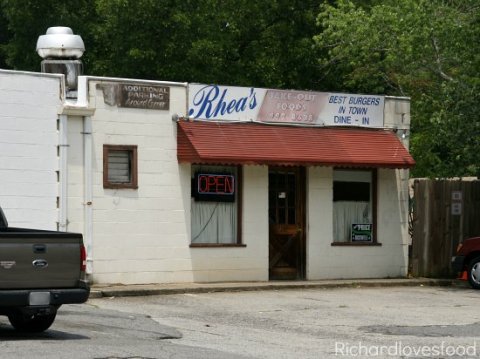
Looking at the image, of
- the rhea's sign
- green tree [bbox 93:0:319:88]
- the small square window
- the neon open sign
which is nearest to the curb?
the neon open sign

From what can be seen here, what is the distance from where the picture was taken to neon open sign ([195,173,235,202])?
22.7 m

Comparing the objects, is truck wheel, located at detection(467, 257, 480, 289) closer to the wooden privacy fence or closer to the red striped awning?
the wooden privacy fence

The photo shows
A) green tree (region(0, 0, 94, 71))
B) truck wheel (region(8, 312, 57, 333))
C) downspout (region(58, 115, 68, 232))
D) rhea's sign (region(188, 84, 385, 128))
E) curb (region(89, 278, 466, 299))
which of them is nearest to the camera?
truck wheel (region(8, 312, 57, 333))

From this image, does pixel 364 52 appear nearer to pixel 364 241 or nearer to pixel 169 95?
pixel 364 241

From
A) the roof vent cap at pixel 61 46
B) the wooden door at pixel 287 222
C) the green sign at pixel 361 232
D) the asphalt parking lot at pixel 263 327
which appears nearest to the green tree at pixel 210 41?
the wooden door at pixel 287 222

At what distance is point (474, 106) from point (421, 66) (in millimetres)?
2954

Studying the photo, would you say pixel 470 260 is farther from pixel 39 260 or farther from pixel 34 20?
pixel 34 20

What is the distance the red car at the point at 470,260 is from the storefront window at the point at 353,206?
2.16 metres

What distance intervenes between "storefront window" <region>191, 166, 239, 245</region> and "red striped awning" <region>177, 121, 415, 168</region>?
2.45 ft

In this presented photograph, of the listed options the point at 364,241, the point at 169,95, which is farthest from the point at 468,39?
the point at 169,95

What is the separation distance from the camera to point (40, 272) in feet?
44.4

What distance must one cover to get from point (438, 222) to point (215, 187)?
19.4ft

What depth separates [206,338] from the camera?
1455 cm

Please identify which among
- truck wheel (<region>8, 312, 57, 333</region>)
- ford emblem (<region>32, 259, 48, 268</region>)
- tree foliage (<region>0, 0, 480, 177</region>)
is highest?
tree foliage (<region>0, 0, 480, 177</region>)
